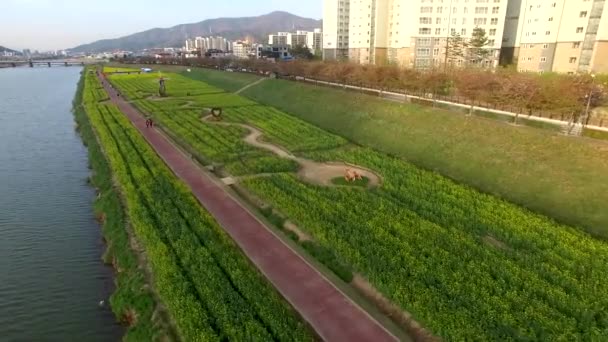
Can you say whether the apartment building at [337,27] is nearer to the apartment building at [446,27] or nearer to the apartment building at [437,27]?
the apartment building at [437,27]

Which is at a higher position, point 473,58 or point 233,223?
point 473,58

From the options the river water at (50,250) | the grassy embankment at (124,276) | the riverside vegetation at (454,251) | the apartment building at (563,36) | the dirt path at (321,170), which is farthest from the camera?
the apartment building at (563,36)

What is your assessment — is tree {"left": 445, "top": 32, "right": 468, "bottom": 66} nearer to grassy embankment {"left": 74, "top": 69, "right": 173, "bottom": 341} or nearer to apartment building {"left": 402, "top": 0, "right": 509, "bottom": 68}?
apartment building {"left": 402, "top": 0, "right": 509, "bottom": 68}

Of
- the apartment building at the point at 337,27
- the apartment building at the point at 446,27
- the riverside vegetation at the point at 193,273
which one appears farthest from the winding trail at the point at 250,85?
the riverside vegetation at the point at 193,273

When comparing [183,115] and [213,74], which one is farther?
[213,74]

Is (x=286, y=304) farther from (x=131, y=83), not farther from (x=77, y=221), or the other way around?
(x=131, y=83)

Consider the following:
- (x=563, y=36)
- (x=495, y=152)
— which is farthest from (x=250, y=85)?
(x=495, y=152)

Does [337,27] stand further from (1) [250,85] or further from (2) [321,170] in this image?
(2) [321,170]

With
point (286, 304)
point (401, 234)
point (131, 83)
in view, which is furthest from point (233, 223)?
point (131, 83)
